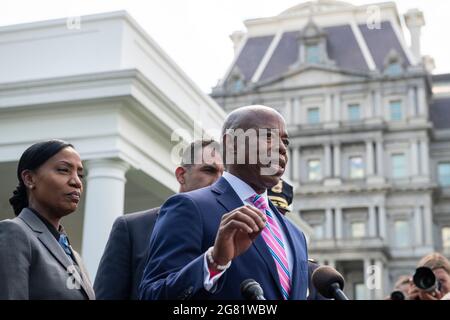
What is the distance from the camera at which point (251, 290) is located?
215 cm

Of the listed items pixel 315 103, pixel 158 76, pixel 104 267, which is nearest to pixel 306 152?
pixel 315 103

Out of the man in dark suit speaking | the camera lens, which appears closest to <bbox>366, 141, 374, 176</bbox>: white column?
the camera lens

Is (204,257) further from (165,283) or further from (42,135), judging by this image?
(42,135)

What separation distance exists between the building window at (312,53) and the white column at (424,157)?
9.31 m

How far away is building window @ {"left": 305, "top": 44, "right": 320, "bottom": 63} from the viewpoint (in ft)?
183

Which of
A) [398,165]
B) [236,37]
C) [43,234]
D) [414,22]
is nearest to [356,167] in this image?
[398,165]

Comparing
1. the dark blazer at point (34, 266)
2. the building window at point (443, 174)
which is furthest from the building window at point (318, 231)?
the dark blazer at point (34, 266)

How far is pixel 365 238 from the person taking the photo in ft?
166

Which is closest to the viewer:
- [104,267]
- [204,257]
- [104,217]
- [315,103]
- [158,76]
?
[204,257]

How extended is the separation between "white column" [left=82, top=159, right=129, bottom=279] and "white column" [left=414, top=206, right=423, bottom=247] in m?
42.1

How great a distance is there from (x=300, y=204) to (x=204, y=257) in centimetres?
5148

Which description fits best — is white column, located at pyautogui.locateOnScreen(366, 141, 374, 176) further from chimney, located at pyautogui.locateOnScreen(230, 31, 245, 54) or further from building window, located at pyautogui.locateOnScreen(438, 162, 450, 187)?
chimney, located at pyautogui.locateOnScreen(230, 31, 245, 54)

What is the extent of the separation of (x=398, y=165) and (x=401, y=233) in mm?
4668

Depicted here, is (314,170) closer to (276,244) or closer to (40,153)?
(40,153)
